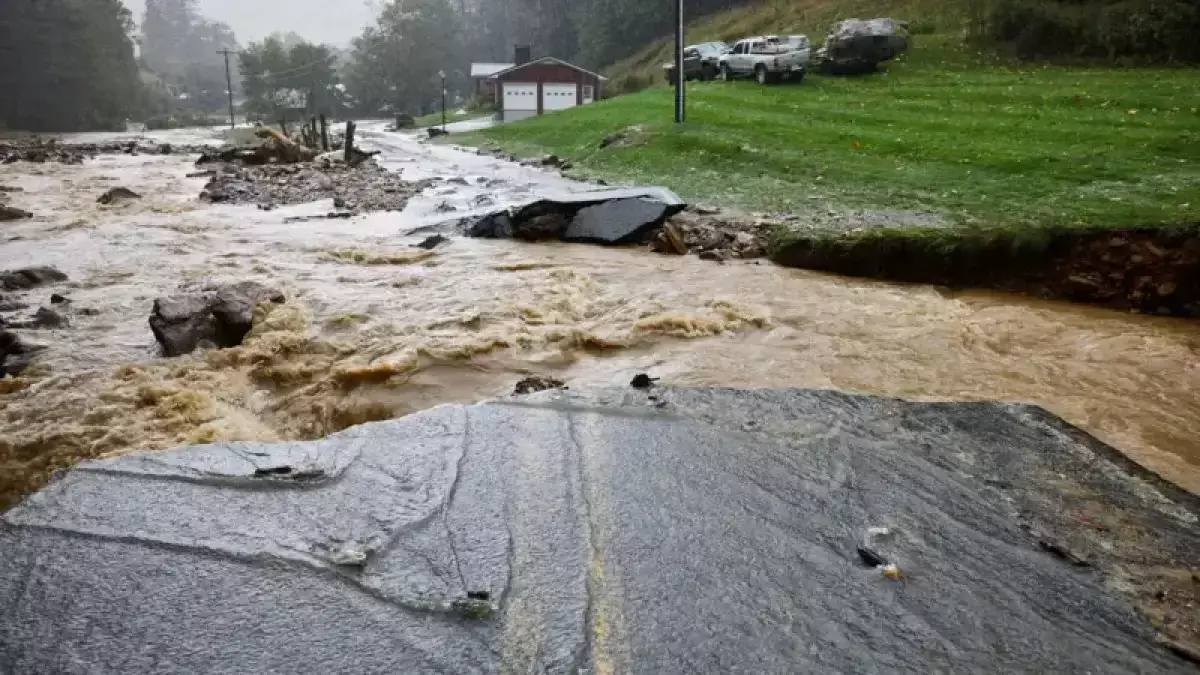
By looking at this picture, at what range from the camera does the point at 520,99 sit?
52312mm

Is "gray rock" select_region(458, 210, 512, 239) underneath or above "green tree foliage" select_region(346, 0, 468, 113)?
underneath

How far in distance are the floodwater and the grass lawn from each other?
104 inches

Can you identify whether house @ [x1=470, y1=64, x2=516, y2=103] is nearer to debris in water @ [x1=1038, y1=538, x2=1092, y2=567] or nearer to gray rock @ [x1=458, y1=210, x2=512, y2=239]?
gray rock @ [x1=458, y1=210, x2=512, y2=239]

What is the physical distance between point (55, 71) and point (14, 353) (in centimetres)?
7155

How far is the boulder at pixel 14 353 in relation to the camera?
6559 millimetres

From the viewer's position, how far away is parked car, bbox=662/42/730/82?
34.2m

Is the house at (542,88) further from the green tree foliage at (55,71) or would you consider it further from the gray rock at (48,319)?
the gray rock at (48,319)

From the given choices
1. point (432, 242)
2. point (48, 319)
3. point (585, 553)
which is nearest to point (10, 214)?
point (432, 242)

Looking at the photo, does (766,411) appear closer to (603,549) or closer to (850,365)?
(850,365)

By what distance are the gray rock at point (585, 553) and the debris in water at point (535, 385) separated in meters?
0.67

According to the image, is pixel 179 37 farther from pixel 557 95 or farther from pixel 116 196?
pixel 116 196

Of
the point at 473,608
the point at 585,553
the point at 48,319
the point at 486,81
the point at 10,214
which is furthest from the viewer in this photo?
the point at 486,81

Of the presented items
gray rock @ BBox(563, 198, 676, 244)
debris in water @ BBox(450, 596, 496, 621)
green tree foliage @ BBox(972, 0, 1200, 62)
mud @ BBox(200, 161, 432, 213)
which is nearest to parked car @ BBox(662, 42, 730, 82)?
green tree foliage @ BBox(972, 0, 1200, 62)

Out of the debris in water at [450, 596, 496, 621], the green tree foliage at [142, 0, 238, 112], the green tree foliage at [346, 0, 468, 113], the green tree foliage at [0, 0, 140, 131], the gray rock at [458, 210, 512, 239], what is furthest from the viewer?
the green tree foliage at [142, 0, 238, 112]
